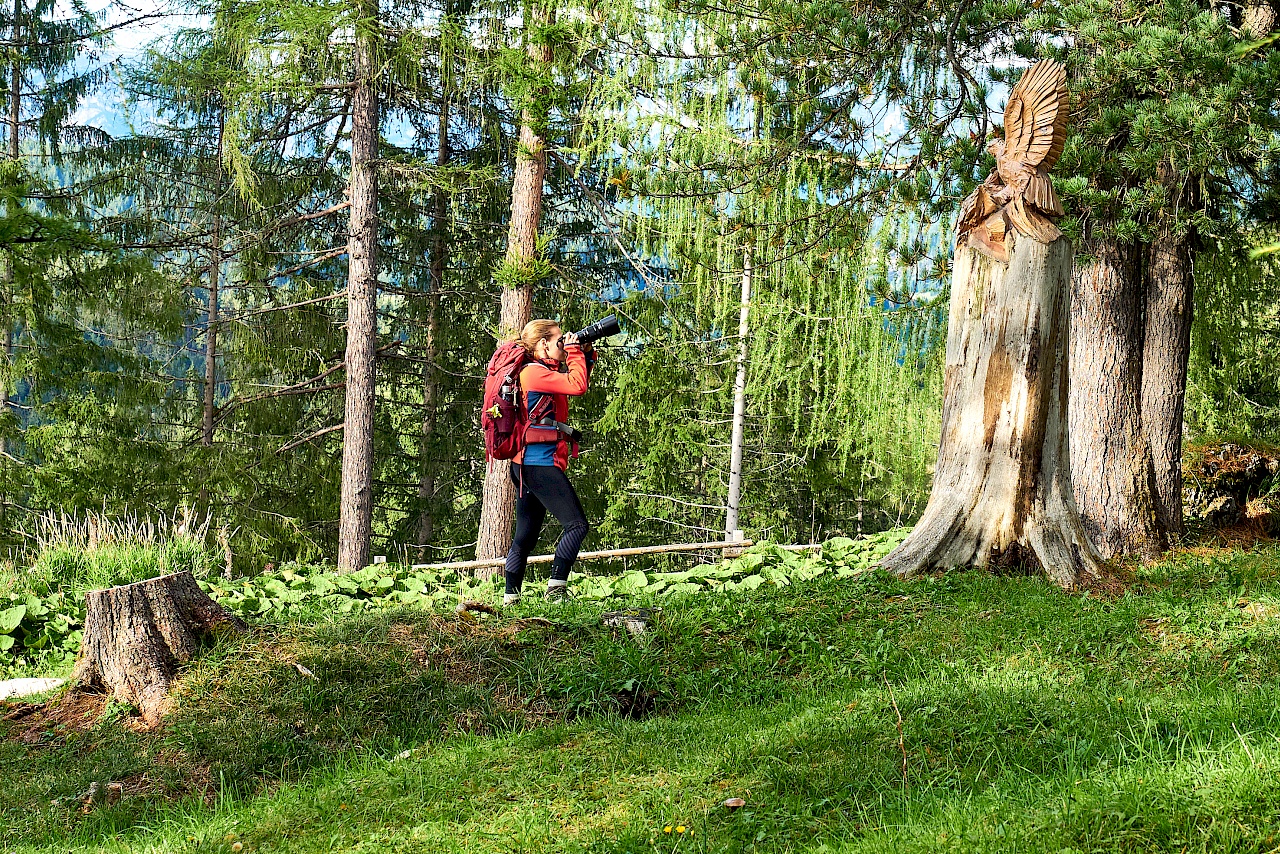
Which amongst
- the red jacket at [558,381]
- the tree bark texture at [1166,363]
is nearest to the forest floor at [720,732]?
the red jacket at [558,381]

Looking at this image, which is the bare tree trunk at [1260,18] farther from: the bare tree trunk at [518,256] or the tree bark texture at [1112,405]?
the bare tree trunk at [518,256]

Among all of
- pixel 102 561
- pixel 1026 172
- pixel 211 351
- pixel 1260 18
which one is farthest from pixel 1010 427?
pixel 211 351

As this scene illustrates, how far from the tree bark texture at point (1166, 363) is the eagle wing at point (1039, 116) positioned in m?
2.24

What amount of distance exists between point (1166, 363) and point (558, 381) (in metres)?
4.95

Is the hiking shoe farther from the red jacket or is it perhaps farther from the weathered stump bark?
the weathered stump bark

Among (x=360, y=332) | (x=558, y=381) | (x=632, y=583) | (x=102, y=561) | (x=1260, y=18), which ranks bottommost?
(x=102, y=561)

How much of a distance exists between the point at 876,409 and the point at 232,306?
1444 centimetres

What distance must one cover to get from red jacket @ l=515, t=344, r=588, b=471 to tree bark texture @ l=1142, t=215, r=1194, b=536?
15.0ft

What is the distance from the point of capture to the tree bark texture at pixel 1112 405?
7613 mm

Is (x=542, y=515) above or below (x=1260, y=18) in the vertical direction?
below

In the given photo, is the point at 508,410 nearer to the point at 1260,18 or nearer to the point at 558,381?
the point at 558,381

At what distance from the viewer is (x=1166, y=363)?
798 centimetres

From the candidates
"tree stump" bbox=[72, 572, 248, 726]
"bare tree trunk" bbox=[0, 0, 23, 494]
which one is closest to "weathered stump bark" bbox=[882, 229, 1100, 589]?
"tree stump" bbox=[72, 572, 248, 726]

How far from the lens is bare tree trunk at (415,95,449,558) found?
1741 cm
